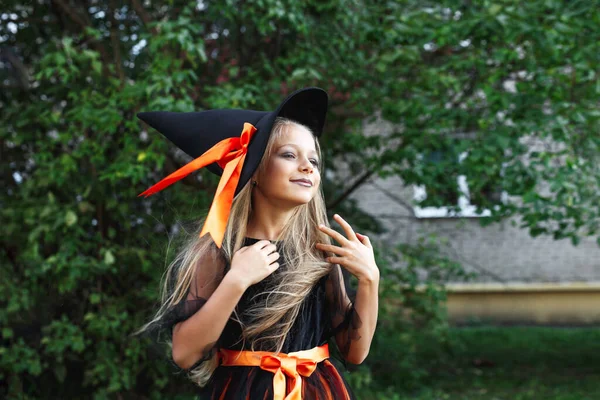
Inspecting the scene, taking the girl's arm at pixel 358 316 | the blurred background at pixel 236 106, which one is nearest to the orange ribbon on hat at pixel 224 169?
the girl's arm at pixel 358 316

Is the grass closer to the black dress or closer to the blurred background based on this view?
the blurred background

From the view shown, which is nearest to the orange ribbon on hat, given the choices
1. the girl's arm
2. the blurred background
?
the girl's arm

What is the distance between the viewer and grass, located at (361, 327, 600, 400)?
586 centimetres

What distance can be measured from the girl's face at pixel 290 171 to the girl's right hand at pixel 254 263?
0.57 ft

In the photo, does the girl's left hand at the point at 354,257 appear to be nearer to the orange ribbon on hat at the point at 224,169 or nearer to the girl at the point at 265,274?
the girl at the point at 265,274

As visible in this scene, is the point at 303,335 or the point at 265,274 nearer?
the point at 265,274

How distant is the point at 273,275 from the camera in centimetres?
214

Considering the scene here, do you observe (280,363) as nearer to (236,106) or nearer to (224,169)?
(224,169)

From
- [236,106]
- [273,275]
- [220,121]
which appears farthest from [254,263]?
[236,106]

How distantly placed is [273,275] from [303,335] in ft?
0.69

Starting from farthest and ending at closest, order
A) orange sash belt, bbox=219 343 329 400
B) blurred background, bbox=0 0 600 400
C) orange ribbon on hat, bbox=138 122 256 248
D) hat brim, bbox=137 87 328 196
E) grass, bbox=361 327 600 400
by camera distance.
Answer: grass, bbox=361 327 600 400 < blurred background, bbox=0 0 600 400 < hat brim, bbox=137 87 328 196 < orange sash belt, bbox=219 343 329 400 < orange ribbon on hat, bbox=138 122 256 248

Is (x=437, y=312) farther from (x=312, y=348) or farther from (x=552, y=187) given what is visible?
(x=312, y=348)

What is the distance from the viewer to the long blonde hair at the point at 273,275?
206 centimetres

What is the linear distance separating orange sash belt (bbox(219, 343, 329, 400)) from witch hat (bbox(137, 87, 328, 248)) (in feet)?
1.33
